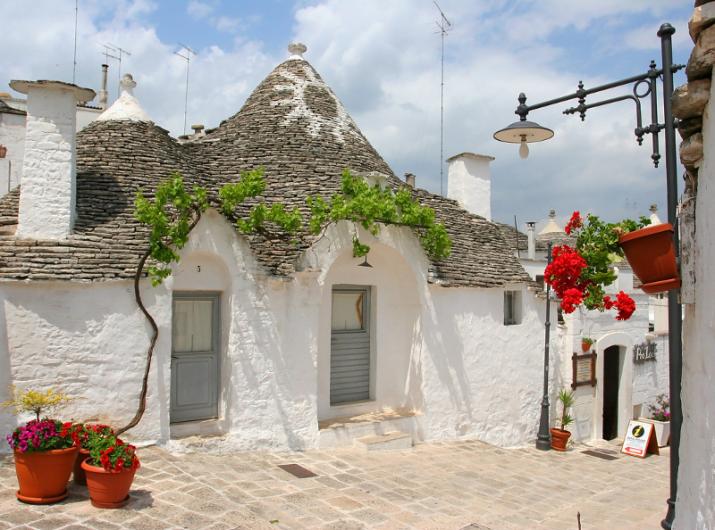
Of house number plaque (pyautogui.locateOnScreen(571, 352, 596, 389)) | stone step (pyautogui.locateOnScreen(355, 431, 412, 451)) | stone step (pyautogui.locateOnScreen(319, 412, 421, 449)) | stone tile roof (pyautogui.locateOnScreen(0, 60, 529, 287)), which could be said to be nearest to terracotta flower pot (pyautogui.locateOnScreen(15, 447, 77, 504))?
stone tile roof (pyautogui.locateOnScreen(0, 60, 529, 287))

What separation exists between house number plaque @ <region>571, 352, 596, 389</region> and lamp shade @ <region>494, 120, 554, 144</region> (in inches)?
313

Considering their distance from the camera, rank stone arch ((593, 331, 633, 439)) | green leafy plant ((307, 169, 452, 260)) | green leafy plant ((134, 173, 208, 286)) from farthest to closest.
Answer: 1. stone arch ((593, 331, 633, 439))
2. green leafy plant ((307, 169, 452, 260))
3. green leafy plant ((134, 173, 208, 286))

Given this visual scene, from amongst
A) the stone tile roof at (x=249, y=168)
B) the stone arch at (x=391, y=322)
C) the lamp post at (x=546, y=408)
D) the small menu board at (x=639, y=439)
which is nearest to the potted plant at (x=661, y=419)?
the small menu board at (x=639, y=439)

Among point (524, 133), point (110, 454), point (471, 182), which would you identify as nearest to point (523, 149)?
point (524, 133)

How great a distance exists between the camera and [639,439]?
1278cm

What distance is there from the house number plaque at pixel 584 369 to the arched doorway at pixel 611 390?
1020mm

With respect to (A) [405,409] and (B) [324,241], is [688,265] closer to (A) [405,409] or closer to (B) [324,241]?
(B) [324,241]

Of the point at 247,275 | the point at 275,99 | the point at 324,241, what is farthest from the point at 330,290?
the point at 275,99

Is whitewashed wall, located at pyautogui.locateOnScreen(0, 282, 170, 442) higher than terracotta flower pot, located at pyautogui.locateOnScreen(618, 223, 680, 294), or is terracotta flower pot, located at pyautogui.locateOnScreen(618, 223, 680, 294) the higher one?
terracotta flower pot, located at pyautogui.locateOnScreen(618, 223, 680, 294)

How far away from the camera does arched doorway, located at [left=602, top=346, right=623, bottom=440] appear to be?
15.9 meters

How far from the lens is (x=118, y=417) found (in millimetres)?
8320

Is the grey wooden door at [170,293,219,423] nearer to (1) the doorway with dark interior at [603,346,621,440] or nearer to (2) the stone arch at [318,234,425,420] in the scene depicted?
(2) the stone arch at [318,234,425,420]

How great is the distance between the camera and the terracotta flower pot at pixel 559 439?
1287cm

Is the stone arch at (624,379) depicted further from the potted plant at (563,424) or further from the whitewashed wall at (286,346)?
the whitewashed wall at (286,346)
